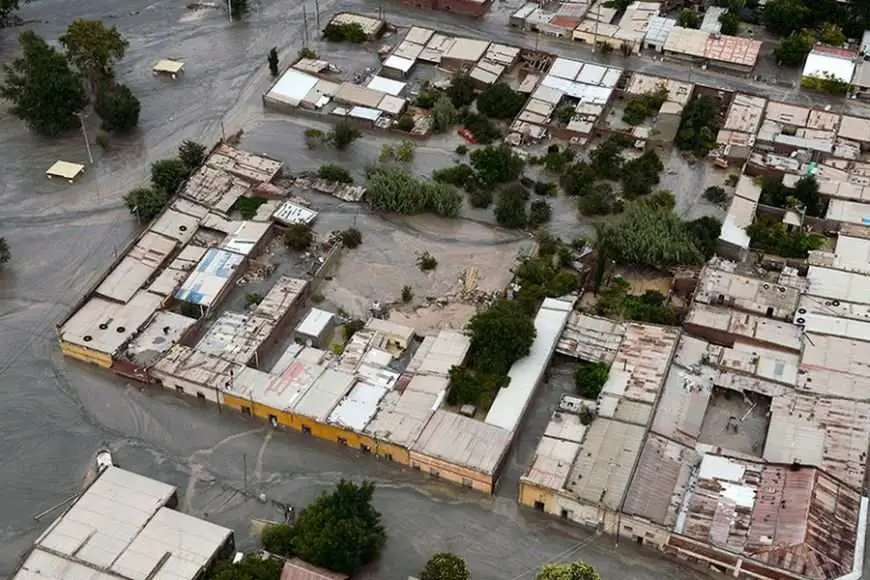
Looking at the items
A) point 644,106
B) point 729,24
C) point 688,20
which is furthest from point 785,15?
point 644,106

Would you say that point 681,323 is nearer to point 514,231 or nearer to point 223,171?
point 514,231

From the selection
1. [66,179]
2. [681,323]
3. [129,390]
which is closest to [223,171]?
[66,179]

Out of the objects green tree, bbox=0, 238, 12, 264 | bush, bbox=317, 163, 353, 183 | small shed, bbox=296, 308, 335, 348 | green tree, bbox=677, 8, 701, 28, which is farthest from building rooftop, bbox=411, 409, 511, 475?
green tree, bbox=677, 8, 701, 28

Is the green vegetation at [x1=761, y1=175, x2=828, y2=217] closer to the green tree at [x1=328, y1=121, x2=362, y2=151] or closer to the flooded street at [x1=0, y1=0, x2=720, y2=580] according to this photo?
the flooded street at [x1=0, y1=0, x2=720, y2=580]

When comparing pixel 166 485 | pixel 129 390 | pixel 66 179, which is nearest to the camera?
pixel 166 485

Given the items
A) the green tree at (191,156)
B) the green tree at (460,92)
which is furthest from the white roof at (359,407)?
the green tree at (460,92)

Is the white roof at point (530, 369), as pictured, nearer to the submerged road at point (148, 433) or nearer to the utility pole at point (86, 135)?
the submerged road at point (148, 433)
